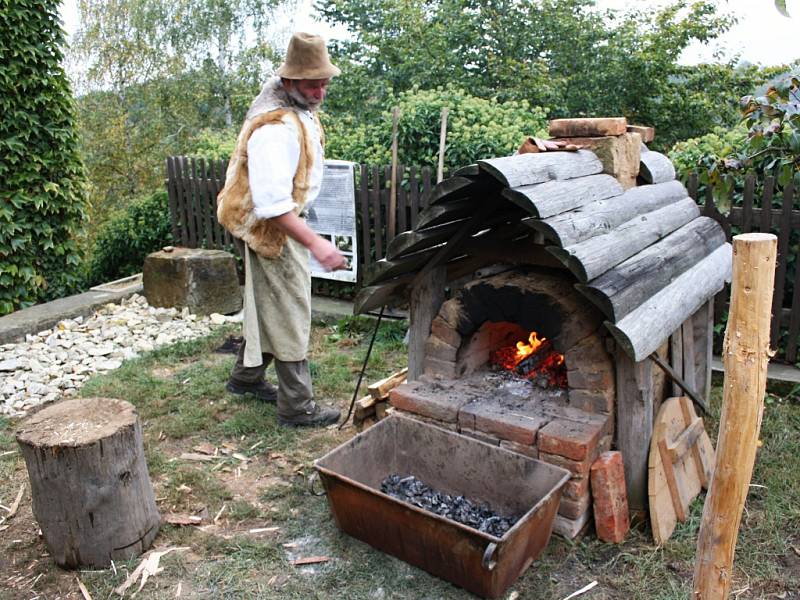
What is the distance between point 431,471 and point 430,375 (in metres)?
0.65

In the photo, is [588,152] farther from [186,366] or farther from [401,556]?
[186,366]

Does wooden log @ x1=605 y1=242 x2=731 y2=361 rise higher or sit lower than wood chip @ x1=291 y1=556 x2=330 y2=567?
higher

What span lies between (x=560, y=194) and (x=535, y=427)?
1.19 m

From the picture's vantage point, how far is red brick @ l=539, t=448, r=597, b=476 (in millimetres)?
3402

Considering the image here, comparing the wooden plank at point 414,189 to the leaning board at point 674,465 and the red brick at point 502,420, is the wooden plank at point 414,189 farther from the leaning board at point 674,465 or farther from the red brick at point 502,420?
the leaning board at point 674,465

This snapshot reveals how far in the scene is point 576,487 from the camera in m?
3.42

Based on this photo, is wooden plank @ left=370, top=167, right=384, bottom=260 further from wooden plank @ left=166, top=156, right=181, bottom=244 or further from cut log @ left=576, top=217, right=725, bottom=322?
cut log @ left=576, top=217, right=725, bottom=322

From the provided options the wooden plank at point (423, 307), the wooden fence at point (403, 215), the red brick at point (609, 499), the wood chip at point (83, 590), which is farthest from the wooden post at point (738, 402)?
the wooden fence at point (403, 215)

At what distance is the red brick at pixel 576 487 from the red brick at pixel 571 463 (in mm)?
31

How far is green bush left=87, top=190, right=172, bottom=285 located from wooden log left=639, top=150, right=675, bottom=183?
656 cm

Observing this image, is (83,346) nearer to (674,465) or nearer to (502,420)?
(502,420)

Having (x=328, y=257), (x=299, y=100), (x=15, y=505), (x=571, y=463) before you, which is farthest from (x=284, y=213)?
(x=15, y=505)

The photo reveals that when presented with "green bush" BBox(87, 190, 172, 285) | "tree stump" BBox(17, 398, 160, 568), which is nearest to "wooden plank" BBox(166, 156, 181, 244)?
"green bush" BBox(87, 190, 172, 285)

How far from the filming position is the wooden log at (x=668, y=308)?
3.07 metres
